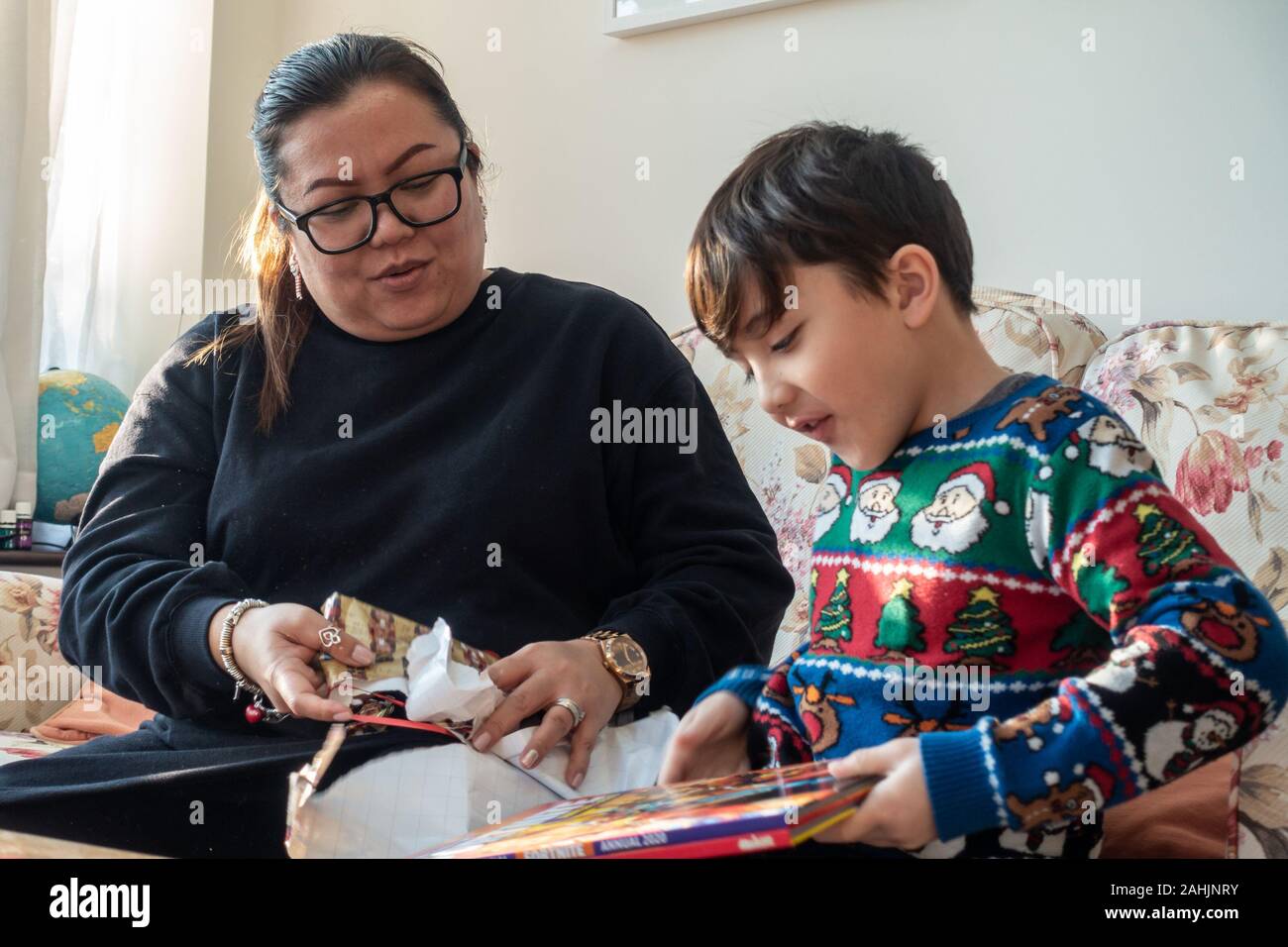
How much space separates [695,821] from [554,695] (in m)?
0.44

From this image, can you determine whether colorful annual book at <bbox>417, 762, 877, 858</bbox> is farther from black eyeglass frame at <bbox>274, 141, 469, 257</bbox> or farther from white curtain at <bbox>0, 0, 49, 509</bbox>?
white curtain at <bbox>0, 0, 49, 509</bbox>

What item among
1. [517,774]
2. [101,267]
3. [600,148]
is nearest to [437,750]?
[517,774]

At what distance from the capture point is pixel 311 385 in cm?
130

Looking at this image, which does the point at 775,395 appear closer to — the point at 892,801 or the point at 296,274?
the point at 892,801

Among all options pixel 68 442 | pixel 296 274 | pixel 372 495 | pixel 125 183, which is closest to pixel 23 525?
pixel 68 442

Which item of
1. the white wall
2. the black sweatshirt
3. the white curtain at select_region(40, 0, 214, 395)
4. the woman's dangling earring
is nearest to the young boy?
the black sweatshirt

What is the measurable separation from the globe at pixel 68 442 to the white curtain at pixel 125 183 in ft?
0.65

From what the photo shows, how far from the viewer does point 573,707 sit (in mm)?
1032

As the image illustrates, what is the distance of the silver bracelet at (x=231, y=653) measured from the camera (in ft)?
3.59

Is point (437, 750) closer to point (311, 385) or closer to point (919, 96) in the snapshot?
point (311, 385)

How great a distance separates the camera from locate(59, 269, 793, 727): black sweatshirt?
1.16 metres

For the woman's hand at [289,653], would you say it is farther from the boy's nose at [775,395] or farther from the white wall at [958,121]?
the white wall at [958,121]

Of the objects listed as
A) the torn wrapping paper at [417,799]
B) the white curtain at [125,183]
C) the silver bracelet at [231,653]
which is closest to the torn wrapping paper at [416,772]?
the torn wrapping paper at [417,799]

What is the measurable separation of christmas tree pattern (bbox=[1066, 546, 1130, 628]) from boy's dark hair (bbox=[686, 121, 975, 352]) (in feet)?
0.79
